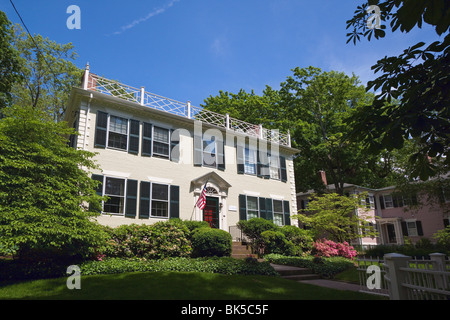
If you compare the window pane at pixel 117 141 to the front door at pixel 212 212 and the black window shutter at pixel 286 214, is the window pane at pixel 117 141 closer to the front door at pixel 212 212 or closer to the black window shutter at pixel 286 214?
the front door at pixel 212 212

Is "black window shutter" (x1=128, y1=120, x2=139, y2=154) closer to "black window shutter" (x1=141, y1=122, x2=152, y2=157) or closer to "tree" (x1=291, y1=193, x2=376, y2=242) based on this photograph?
"black window shutter" (x1=141, y1=122, x2=152, y2=157)

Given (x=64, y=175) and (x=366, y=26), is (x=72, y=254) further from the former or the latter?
(x=366, y=26)

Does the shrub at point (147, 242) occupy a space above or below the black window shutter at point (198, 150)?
below

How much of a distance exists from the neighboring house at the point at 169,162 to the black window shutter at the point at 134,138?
45mm

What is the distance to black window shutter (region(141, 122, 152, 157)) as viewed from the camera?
13656 millimetres

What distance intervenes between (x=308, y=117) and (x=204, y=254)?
55.0ft

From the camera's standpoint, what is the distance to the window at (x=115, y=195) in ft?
39.4

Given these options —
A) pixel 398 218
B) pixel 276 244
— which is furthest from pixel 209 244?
pixel 398 218

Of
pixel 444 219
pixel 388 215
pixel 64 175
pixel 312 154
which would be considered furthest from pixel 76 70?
pixel 444 219

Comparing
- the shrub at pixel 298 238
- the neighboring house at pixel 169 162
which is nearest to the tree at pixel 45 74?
the neighboring house at pixel 169 162

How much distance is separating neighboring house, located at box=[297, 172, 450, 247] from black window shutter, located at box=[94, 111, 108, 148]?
18856 millimetres

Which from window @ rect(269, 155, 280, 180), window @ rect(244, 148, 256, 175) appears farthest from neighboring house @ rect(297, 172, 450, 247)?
window @ rect(244, 148, 256, 175)

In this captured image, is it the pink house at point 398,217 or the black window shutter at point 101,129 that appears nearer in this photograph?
the black window shutter at point 101,129

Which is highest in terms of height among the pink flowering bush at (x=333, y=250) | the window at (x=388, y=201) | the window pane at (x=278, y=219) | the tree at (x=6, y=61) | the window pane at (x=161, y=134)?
the tree at (x=6, y=61)
